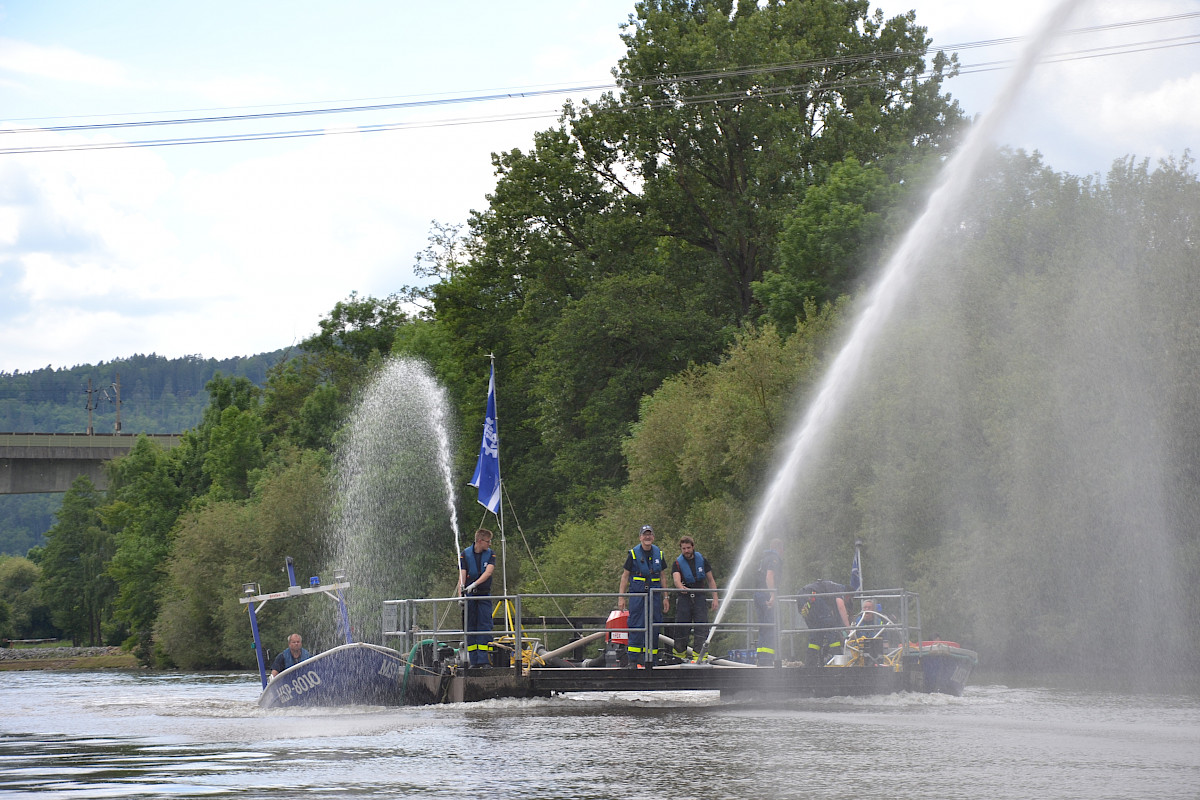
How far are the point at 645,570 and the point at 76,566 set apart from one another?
117 meters

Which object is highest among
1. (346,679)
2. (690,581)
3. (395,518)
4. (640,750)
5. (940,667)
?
(395,518)

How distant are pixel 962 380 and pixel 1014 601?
6.24 meters

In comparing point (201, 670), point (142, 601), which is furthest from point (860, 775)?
point (142, 601)

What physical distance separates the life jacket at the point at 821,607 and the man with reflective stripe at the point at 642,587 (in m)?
2.53

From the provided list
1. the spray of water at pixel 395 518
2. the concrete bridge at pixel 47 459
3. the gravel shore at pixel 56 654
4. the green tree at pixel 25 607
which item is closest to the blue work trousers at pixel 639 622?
A: the spray of water at pixel 395 518

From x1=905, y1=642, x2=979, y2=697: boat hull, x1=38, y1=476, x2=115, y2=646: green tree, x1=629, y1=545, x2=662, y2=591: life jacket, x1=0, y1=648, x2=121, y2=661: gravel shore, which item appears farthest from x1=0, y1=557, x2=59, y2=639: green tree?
x1=905, y1=642, x2=979, y2=697: boat hull

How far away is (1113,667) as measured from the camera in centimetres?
3425

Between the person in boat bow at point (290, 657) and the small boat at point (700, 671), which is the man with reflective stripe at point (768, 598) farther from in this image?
the person in boat bow at point (290, 657)

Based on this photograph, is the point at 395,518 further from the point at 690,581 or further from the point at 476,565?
the point at 690,581

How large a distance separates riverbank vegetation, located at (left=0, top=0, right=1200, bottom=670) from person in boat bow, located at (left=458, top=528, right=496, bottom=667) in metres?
16.5

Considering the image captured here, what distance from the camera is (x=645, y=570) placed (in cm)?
2314

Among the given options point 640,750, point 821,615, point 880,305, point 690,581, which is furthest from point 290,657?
point 880,305

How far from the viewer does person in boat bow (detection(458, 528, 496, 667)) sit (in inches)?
904

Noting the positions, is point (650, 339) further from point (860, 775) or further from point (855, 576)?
point (860, 775)
